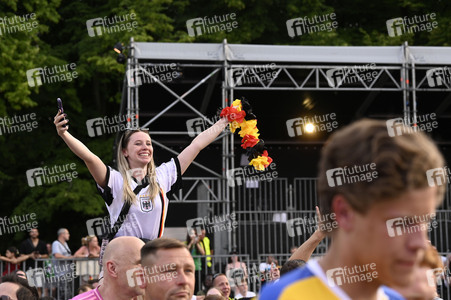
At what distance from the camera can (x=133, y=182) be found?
5629mm

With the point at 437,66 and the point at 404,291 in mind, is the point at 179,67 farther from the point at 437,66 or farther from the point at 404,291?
the point at 404,291

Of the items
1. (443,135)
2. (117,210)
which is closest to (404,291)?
(117,210)

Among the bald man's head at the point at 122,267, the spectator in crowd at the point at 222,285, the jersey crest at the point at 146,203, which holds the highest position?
the jersey crest at the point at 146,203

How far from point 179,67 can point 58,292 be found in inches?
171

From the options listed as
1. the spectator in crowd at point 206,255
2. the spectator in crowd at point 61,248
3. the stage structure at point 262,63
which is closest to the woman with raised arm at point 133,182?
the spectator in crowd at point 206,255

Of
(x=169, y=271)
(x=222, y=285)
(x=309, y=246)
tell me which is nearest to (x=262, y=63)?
(x=222, y=285)

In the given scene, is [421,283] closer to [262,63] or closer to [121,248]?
[121,248]

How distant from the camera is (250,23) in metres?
22.6

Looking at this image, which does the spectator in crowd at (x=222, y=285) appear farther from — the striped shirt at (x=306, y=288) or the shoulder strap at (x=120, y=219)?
the striped shirt at (x=306, y=288)

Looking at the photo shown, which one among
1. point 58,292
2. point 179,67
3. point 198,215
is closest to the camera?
point 58,292

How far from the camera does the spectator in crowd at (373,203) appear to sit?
5.27 feet

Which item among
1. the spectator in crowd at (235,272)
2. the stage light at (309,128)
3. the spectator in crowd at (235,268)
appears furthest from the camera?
the stage light at (309,128)

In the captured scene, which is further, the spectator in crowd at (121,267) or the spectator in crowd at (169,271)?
the spectator in crowd at (121,267)

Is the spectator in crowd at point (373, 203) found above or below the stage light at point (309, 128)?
below
